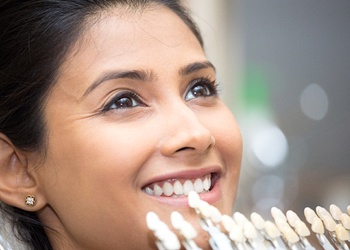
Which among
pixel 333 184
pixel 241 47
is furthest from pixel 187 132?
pixel 333 184

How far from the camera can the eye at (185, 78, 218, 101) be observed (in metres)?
1.39

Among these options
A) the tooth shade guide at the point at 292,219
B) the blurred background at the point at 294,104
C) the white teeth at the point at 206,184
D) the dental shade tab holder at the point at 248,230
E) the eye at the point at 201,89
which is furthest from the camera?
the blurred background at the point at 294,104

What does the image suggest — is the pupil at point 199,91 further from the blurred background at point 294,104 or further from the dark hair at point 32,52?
the blurred background at point 294,104

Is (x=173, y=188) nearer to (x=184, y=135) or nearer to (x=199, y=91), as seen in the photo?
(x=184, y=135)

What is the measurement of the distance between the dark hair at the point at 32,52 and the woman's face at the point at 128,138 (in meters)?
0.03

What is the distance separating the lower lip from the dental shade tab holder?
35 millimetres

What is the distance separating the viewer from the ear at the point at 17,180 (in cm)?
136

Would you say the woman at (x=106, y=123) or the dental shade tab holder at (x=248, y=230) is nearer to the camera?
the dental shade tab holder at (x=248, y=230)

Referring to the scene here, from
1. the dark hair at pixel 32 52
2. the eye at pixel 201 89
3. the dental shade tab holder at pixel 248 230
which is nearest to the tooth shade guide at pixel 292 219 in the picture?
the dental shade tab holder at pixel 248 230

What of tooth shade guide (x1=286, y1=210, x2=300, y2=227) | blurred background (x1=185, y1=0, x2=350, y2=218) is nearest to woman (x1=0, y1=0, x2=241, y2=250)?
tooth shade guide (x1=286, y1=210, x2=300, y2=227)

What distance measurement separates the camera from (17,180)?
4.46 feet

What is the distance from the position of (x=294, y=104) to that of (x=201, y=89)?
2.73 meters

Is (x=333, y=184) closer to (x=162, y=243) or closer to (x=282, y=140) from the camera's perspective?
(x=282, y=140)

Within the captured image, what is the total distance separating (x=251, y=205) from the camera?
403cm
